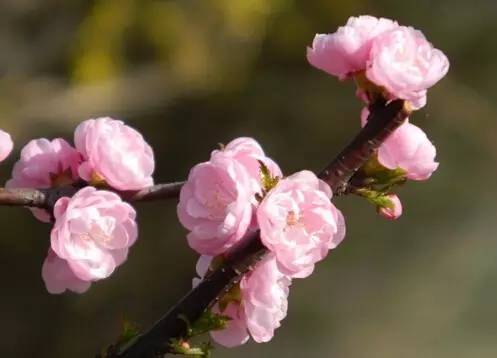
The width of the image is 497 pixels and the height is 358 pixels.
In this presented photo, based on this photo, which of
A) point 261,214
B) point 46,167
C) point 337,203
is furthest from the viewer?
point 337,203

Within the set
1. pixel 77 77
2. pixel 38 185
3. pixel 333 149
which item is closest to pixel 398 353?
pixel 333 149

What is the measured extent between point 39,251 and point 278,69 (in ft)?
2.63

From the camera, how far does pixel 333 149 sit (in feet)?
7.77

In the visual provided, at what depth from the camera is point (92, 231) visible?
0.60 m

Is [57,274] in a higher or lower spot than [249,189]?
lower

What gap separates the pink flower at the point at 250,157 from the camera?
550mm

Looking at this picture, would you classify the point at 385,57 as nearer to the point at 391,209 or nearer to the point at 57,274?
the point at 391,209

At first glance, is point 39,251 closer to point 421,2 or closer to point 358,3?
point 358,3

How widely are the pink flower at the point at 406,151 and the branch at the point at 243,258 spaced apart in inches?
0.7

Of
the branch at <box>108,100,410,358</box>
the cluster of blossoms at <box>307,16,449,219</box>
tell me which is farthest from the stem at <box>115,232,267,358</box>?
the cluster of blossoms at <box>307,16,449,219</box>

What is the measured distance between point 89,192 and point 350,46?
0.19 metres

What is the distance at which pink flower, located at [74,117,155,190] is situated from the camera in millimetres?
608

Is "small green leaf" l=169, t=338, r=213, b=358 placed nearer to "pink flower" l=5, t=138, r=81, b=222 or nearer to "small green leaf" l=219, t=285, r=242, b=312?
"small green leaf" l=219, t=285, r=242, b=312

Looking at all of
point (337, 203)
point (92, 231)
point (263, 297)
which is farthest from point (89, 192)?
point (337, 203)
